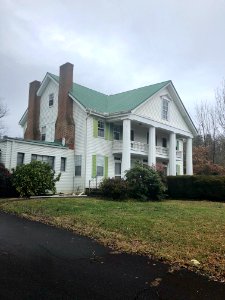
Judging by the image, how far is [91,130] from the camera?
25.7 metres

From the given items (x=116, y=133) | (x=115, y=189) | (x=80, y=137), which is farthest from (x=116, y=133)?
(x=115, y=189)

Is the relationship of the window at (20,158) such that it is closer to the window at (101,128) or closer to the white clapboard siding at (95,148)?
the white clapboard siding at (95,148)

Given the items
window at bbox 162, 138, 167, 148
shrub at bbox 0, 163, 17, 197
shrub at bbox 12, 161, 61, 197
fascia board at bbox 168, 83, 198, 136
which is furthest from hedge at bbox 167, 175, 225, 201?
fascia board at bbox 168, 83, 198, 136

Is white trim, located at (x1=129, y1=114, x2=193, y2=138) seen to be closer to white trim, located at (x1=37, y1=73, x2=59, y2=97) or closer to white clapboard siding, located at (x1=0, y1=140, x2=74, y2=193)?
white clapboard siding, located at (x1=0, y1=140, x2=74, y2=193)

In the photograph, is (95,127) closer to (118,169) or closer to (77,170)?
(77,170)

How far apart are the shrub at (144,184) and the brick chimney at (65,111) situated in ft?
28.2

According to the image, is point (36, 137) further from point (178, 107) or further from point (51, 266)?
point (51, 266)

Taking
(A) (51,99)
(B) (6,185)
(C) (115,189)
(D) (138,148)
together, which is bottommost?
(C) (115,189)

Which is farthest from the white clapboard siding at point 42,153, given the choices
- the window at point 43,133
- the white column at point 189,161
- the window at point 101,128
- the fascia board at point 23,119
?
the white column at point 189,161

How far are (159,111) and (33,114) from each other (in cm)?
1190

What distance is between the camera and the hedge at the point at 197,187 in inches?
761

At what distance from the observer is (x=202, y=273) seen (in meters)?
5.69

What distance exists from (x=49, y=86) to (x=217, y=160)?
27127 mm

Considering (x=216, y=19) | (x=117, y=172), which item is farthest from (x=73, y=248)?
(x=117, y=172)
